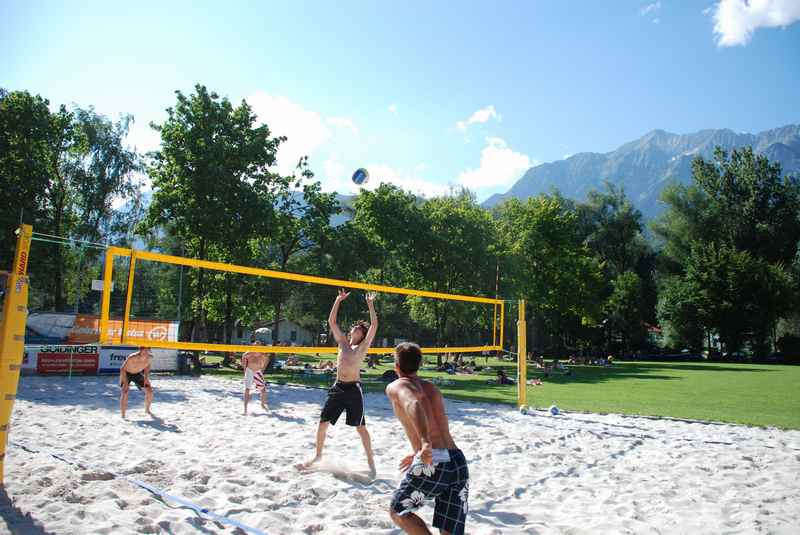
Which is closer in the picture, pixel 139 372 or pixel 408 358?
pixel 408 358

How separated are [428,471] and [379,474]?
272 cm

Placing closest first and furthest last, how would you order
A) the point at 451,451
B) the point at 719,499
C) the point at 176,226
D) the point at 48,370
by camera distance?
the point at 451,451, the point at 719,499, the point at 48,370, the point at 176,226

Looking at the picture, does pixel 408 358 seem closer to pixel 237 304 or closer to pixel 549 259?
pixel 237 304

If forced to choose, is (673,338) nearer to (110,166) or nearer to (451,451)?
(110,166)

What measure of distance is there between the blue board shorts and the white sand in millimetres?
1048

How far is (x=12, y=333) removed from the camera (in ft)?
15.1

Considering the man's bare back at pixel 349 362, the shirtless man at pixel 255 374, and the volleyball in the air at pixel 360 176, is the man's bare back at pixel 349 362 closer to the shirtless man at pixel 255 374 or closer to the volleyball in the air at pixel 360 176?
the shirtless man at pixel 255 374

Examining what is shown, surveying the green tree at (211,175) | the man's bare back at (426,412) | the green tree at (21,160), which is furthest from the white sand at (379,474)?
the green tree at (21,160)

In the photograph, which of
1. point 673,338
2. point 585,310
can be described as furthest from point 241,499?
point 673,338

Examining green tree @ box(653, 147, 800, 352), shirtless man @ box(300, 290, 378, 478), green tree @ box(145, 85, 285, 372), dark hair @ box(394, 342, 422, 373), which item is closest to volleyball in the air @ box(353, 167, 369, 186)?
green tree @ box(145, 85, 285, 372)

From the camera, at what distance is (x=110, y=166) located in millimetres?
24172

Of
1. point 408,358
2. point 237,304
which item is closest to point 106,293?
point 408,358

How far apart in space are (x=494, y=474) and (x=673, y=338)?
41581 mm

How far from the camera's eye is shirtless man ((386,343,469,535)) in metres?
2.88
